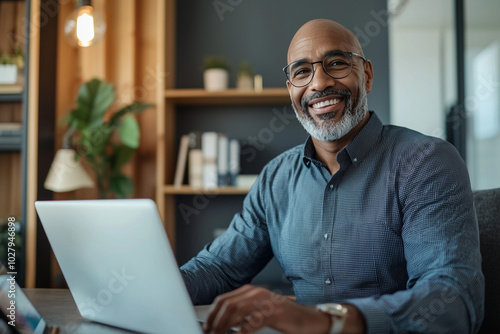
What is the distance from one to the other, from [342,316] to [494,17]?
2.68 metres

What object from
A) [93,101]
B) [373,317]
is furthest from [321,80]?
[93,101]

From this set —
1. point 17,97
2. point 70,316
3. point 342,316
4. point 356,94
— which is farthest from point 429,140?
point 17,97

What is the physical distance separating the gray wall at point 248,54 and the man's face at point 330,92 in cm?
153

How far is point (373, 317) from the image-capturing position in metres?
0.86

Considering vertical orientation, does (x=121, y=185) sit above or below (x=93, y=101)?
below

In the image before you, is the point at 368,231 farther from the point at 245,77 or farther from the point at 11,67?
the point at 11,67

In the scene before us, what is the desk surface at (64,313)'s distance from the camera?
97 cm

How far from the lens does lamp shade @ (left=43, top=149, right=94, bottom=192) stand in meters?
2.74

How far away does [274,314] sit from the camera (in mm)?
781

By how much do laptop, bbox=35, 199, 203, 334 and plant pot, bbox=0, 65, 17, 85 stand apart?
7.01 feet

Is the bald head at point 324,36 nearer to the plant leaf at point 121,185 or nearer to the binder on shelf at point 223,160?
the binder on shelf at point 223,160

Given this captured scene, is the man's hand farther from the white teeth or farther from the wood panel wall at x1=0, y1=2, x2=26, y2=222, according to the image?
the wood panel wall at x1=0, y1=2, x2=26, y2=222

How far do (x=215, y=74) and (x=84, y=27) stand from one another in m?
0.85

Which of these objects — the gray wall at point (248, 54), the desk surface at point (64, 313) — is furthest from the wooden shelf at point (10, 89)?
the desk surface at point (64, 313)
